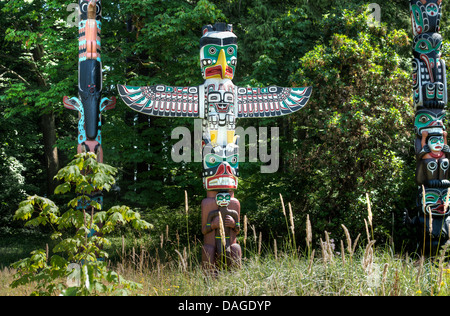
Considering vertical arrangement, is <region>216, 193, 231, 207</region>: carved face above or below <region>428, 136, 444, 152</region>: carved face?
below

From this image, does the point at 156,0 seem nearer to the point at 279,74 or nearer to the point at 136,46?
the point at 136,46

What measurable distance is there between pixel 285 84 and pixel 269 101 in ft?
16.6

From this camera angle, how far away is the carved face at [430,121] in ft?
27.5

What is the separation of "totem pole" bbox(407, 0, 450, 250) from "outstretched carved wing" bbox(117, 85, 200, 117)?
4.02 metres

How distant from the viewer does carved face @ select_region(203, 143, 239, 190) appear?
7438 mm

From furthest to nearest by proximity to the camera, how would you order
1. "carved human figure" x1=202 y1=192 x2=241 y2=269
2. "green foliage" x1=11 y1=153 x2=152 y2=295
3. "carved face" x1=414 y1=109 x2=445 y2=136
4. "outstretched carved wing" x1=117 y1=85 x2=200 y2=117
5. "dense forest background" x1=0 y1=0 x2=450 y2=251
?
"dense forest background" x1=0 y1=0 x2=450 y2=251 → "carved face" x1=414 y1=109 x2=445 y2=136 → "outstretched carved wing" x1=117 y1=85 x2=200 y2=117 → "carved human figure" x1=202 y1=192 x2=241 y2=269 → "green foliage" x1=11 y1=153 x2=152 y2=295

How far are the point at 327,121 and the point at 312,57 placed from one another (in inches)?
63.8

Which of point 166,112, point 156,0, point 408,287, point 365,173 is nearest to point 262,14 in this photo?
point 156,0

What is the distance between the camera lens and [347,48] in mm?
10648

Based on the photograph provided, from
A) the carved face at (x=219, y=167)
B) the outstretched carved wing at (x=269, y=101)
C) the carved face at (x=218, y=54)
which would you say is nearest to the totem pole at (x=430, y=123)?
the outstretched carved wing at (x=269, y=101)

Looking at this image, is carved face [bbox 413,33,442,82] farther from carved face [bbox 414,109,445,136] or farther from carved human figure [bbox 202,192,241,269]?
carved human figure [bbox 202,192,241,269]

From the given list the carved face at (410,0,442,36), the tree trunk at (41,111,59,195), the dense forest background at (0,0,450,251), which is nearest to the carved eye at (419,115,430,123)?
the dense forest background at (0,0,450,251)

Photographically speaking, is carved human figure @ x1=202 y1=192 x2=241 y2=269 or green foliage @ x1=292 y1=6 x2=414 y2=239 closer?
carved human figure @ x1=202 y1=192 x2=241 y2=269
